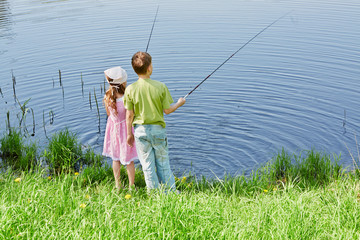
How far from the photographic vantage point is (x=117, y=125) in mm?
5270

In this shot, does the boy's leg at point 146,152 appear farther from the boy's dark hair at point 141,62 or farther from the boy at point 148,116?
the boy's dark hair at point 141,62

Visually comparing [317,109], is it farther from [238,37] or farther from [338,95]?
[238,37]

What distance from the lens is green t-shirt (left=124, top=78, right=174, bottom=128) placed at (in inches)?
186

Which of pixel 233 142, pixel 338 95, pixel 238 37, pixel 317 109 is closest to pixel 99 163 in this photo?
pixel 233 142

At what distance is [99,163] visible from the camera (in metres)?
6.48

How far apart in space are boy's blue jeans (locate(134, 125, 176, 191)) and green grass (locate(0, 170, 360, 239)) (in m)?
0.49

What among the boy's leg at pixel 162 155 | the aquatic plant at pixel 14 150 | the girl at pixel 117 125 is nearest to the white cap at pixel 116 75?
the girl at pixel 117 125

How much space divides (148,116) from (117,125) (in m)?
0.64

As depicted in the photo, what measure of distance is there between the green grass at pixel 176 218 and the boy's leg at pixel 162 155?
532mm

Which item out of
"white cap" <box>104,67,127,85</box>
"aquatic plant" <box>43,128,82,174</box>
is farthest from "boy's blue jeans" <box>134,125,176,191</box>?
"aquatic plant" <box>43,128,82,174</box>

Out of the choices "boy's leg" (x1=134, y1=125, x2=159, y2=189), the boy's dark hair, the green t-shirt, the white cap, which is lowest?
"boy's leg" (x1=134, y1=125, x2=159, y2=189)

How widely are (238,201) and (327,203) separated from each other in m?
0.96

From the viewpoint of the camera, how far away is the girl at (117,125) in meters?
5.13

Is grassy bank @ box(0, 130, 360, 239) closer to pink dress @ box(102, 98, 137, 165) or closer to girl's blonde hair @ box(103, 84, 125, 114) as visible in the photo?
pink dress @ box(102, 98, 137, 165)
